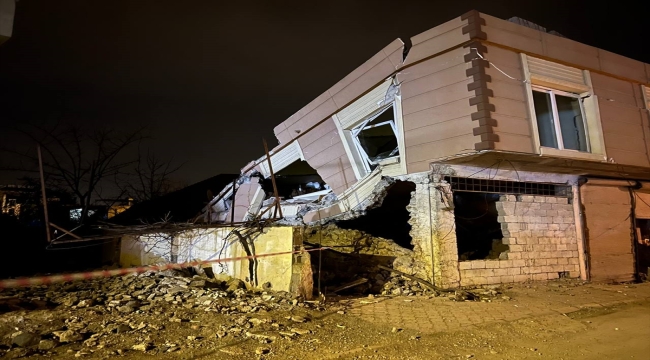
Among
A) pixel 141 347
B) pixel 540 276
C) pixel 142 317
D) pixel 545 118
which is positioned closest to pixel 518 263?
pixel 540 276

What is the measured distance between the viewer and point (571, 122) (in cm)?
963

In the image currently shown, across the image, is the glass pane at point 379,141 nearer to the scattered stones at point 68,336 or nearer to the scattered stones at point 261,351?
the scattered stones at point 261,351

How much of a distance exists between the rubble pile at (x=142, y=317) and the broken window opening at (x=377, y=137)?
496cm

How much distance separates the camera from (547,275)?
31.0 ft

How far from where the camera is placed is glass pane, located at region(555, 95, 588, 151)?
31.1 feet

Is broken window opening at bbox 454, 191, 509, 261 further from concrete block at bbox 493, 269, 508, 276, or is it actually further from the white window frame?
the white window frame

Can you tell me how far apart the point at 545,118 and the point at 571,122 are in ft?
3.55

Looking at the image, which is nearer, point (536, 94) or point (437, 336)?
point (437, 336)

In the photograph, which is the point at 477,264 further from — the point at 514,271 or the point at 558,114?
the point at 558,114

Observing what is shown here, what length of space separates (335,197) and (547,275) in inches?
225

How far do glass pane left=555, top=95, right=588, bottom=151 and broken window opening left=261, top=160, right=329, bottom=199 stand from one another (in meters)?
6.94

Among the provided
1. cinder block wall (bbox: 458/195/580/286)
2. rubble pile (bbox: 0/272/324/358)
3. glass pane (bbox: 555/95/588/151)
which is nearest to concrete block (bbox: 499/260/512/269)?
cinder block wall (bbox: 458/195/580/286)

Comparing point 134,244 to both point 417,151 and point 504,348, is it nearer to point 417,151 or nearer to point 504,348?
point 417,151

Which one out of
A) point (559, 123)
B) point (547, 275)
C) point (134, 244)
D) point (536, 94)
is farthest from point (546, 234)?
point (134, 244)
